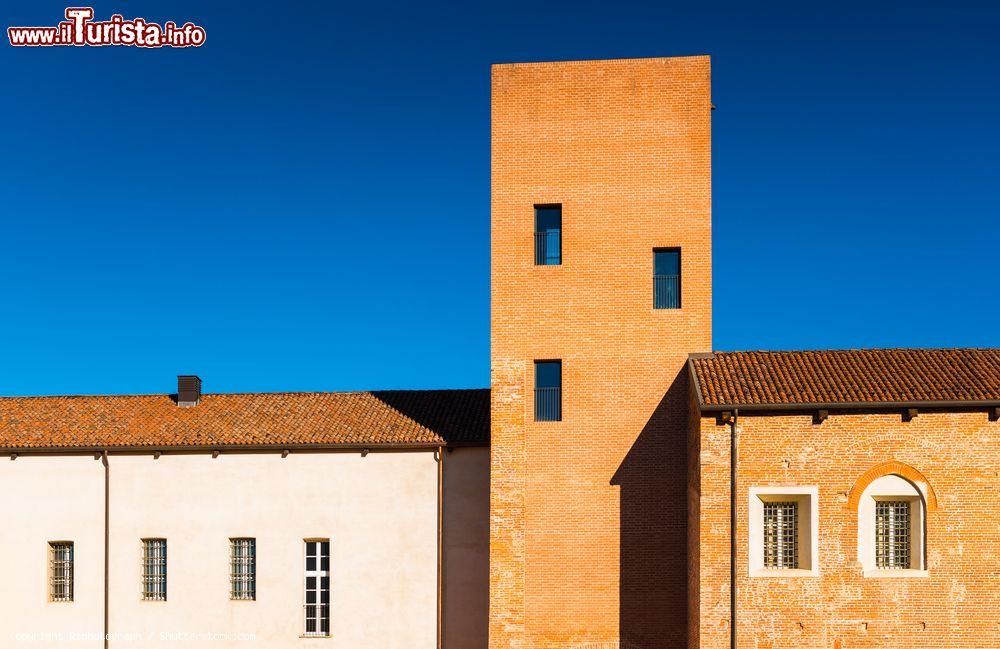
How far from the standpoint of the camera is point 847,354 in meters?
21.2

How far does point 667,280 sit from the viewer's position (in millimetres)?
21766

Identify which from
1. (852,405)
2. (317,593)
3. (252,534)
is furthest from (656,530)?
(252,534)

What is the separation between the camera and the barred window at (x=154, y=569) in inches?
953

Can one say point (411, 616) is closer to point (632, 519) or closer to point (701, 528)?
point (632, 519)

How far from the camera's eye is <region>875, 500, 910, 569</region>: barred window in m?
18.5

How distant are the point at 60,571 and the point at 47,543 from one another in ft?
2.89

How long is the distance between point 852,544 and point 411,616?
37.9ft

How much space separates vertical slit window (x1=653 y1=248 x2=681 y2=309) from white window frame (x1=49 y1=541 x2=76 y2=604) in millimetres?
17689

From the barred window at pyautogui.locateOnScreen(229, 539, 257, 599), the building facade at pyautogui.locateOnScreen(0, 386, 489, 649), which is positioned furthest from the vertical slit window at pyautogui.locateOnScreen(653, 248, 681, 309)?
the barred window at pyautogui.locateOnScreen(229, 539, 257, 599)

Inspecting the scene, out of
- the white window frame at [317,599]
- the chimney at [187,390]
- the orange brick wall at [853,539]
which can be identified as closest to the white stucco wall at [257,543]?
the white window frame at [317,599]

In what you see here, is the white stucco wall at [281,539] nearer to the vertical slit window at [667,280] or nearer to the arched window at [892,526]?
the vertical slit window at [667,280]

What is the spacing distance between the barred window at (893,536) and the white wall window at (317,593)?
1396cm

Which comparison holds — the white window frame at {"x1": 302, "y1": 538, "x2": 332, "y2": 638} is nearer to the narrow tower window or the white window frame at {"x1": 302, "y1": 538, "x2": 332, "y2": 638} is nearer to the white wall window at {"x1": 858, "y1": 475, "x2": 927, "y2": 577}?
the narrow tower window

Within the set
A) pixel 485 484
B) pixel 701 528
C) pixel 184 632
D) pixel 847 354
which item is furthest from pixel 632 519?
pixel 184 632
